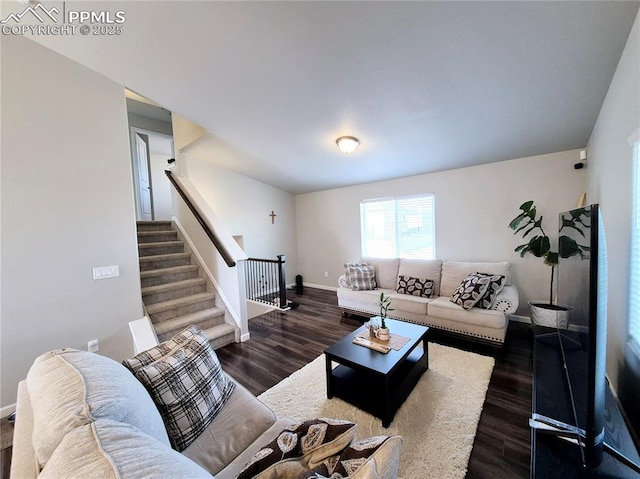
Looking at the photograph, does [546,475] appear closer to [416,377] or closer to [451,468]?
[451,468]

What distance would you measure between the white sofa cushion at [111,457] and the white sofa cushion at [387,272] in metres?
3.54

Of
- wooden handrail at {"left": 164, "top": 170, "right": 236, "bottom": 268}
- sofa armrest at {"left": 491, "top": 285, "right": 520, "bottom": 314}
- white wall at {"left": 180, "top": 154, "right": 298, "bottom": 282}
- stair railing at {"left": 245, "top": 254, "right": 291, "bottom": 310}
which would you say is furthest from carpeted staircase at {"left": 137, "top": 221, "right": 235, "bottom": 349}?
sofa armrest at {"left": 491, "top": 285, "right": 520, "bottom": 314}

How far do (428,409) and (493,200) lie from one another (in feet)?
10.0

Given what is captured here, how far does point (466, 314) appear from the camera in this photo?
2.83m

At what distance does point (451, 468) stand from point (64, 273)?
10.9 feet

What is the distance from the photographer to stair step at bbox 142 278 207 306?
9.93ft

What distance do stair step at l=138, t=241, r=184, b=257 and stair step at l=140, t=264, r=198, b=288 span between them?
39cm

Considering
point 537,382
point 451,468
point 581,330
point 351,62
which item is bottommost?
point 451,468

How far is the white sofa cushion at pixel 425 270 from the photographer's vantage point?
3.54 metres

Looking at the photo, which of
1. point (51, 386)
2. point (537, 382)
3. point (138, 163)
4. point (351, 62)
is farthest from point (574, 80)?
point (138, 163)

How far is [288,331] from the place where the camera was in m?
3.36

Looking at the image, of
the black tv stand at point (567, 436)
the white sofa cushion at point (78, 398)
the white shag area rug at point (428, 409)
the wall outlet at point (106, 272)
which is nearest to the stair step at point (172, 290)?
the wall outlet at point (106, 272)

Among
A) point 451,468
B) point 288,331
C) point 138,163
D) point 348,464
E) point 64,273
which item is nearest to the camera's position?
point 348,464

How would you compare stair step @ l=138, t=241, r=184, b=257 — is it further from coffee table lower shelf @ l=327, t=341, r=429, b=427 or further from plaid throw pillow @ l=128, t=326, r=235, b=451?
coffee table lower shelf @ l=327, t=341, r=429, b=427
